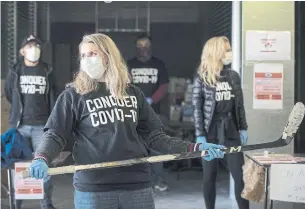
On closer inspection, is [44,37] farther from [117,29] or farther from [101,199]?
[101,199]

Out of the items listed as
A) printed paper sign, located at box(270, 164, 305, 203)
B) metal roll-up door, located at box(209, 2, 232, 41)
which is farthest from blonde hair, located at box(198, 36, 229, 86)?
metal roll-up door, located at box(209, 2, 232, 41)

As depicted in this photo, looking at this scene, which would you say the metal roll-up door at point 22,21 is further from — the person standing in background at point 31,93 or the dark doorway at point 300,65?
the dark doorway at point 300,65

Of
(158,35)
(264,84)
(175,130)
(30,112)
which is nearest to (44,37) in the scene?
(158,35)

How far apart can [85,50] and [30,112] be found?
91.1 inches

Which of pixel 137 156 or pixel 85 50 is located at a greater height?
pixel 85 50

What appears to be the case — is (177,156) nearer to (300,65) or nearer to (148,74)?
(148,74)

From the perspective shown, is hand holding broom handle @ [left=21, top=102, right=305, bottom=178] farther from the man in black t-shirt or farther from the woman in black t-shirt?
the man in black t-shirt

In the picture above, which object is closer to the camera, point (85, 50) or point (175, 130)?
point (85, 50)

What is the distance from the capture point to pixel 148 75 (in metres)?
5.53

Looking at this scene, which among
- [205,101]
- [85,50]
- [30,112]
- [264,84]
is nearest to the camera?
[85,50]

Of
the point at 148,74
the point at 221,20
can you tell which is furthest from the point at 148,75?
the point at 221,20

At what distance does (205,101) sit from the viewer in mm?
4219

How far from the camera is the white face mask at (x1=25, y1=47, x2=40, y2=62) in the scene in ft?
15.3

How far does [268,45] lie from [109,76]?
2.81m
